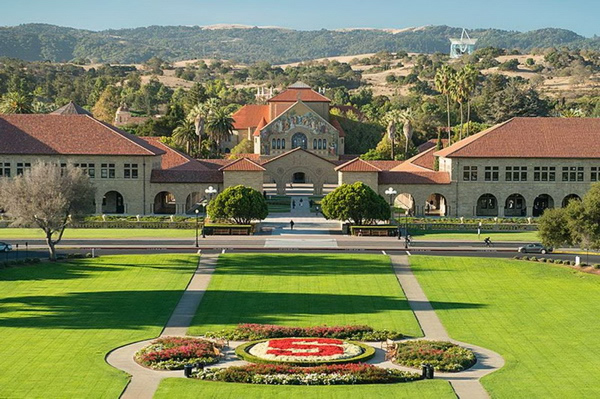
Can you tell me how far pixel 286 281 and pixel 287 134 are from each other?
82.5 m

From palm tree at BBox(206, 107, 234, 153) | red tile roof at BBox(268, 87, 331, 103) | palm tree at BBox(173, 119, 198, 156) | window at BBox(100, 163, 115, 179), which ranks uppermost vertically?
red tile roof at BBox(268, 87, 331, 103)

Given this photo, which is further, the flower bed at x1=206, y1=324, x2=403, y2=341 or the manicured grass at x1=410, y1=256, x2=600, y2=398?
the flower bed at x1=206, y1=324, x2=403, y2=341

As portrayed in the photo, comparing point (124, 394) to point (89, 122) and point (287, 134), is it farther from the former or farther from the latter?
point (287, 134)

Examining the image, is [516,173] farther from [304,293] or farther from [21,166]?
[304,293]

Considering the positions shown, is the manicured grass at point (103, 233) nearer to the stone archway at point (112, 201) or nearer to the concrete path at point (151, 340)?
the stone archway at point (112, 201)

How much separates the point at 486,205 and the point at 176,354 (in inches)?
2707

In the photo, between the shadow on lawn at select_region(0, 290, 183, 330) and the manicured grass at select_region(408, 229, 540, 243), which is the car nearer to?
the manicured grass at select_region(408, 229, 540, 243)

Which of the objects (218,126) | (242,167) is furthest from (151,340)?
(218,126)

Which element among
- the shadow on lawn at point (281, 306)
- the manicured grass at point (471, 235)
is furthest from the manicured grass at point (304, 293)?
the manicured grass at point (471, 235)

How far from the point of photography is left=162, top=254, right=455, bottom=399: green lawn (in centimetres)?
4528

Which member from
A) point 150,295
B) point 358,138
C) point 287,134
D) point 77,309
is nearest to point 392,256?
point 150,295

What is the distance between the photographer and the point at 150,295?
67062 mm

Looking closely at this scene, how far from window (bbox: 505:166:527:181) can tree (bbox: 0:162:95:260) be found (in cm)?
4727

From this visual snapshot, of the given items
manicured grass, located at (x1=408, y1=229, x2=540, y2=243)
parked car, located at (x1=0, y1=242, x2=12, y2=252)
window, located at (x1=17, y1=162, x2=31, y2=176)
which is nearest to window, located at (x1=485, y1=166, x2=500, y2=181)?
manicured grass, located at (x1=408, y1=229, x2=540, y2=243)
